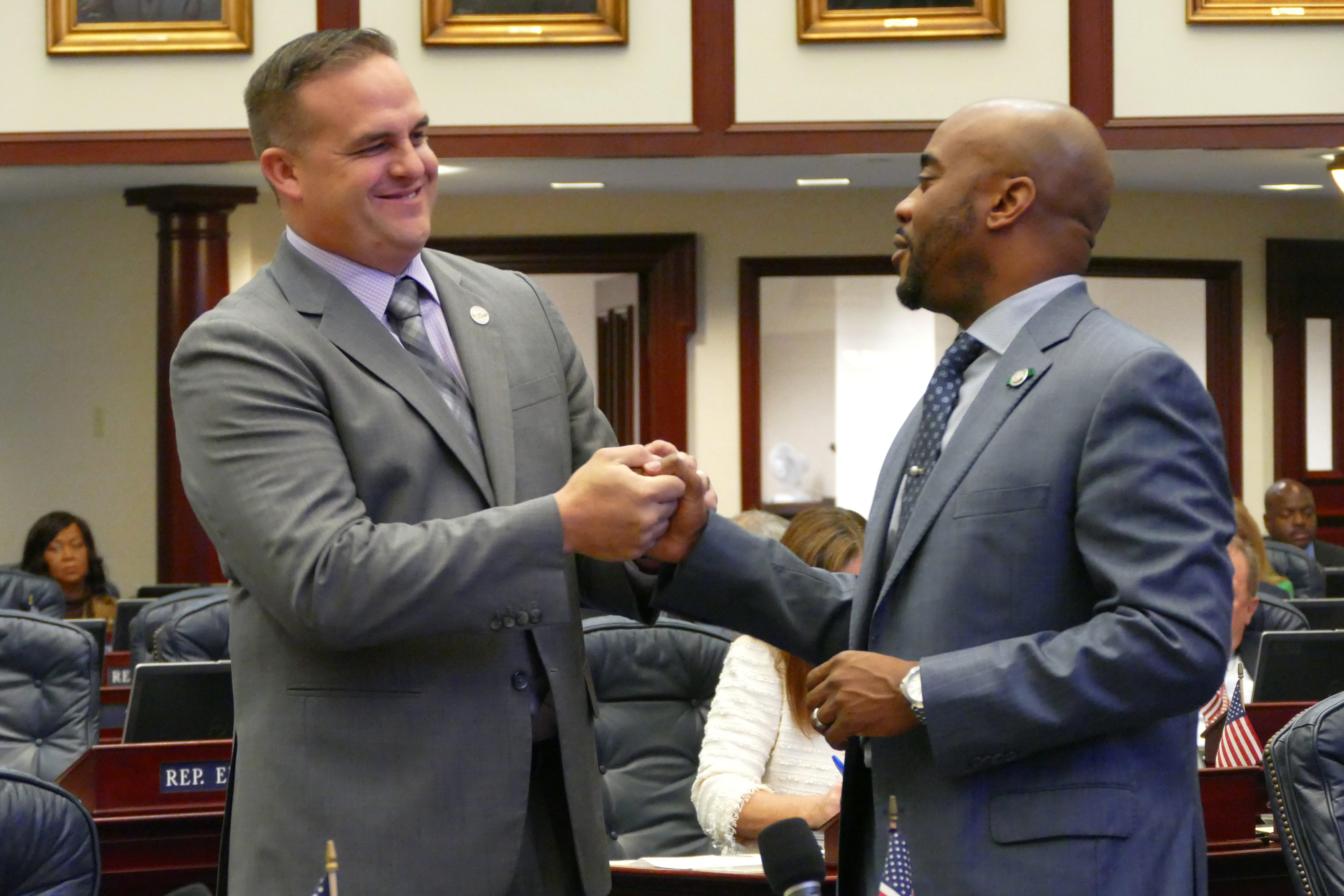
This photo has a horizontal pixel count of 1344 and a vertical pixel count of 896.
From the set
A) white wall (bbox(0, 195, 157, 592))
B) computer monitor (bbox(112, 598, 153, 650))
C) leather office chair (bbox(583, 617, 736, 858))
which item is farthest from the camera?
white wall (bbox(0, 195, 157, 592))

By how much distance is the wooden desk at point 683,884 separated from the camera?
247cm

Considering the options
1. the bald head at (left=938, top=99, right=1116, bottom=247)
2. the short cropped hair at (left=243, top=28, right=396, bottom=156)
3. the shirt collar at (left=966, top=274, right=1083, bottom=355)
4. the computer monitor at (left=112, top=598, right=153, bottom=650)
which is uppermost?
the short cropped hair at (left=243, top=28, right=396, bottom=156)

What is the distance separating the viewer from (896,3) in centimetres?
727

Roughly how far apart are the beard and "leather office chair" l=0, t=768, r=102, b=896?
4.17ft

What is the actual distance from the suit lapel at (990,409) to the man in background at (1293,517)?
7.31m

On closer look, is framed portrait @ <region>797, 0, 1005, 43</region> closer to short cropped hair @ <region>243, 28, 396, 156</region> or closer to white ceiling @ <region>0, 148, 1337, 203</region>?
white ceiling @ <region>0, 148, 1337, 203</region>

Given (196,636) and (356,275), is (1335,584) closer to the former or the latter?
(196,636)

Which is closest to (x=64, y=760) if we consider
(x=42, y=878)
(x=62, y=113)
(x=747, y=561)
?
(x=42, y=878)

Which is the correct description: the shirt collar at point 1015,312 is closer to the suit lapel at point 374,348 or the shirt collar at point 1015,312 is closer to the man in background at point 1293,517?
the suit lapel at point 374,348

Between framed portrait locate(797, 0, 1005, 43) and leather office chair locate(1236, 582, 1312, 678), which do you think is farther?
framed portrait locate(797, 0, 1005, 43)

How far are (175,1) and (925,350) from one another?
14.6 ft

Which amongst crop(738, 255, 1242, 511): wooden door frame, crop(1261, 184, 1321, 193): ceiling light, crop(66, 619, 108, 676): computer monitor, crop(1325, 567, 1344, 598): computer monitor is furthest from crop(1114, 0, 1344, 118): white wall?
crop(66, 619, 108, 676): computer monitor

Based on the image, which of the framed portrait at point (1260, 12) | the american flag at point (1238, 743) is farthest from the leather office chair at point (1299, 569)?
the american flag at point (1238, 743)

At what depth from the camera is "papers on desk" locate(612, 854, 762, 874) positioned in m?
2.53
